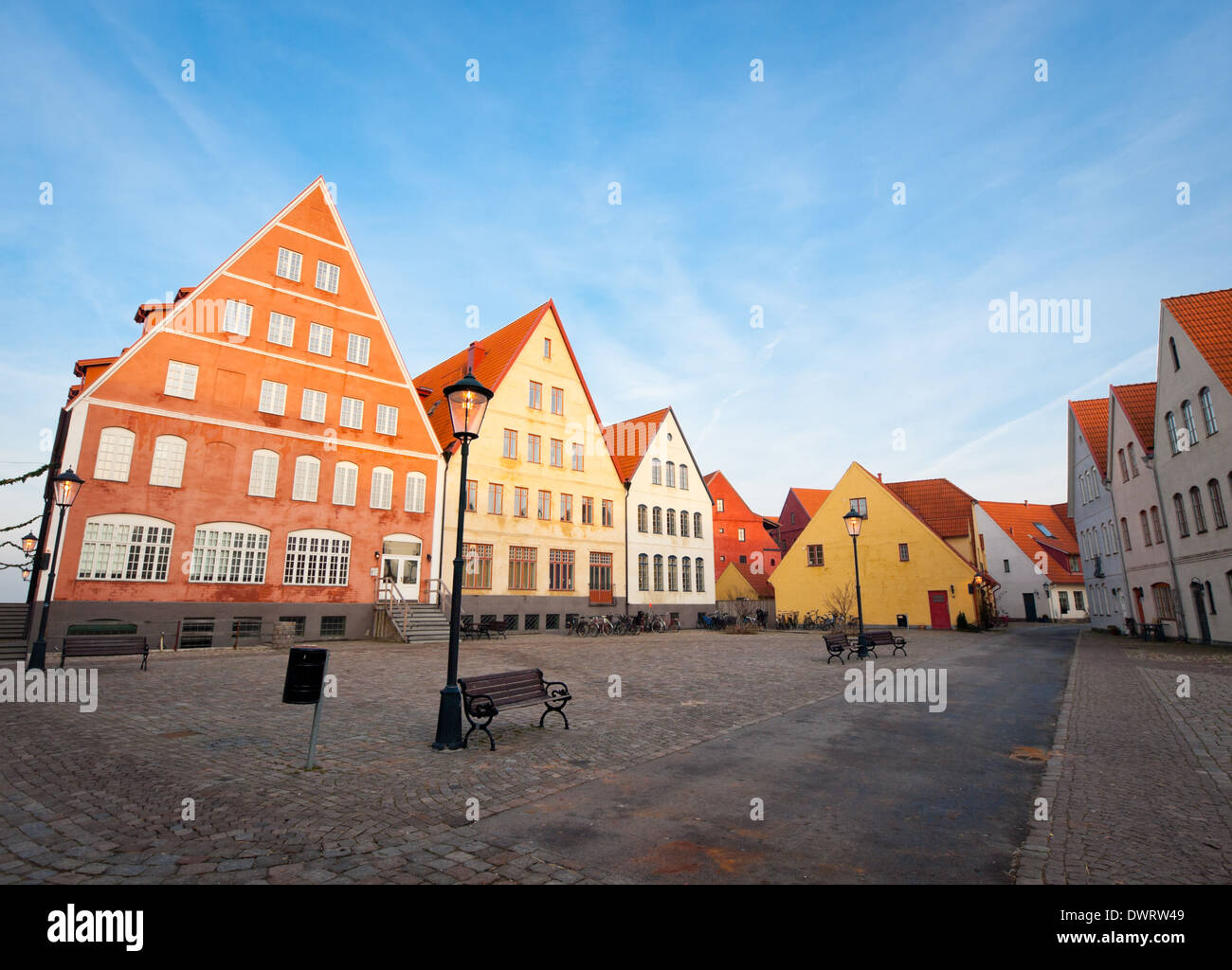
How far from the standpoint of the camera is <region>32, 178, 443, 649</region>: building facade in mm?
21188

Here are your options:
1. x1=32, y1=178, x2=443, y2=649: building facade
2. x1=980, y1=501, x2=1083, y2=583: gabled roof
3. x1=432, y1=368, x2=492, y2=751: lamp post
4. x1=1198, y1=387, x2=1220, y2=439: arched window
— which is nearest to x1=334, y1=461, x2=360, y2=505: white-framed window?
x1=32, y1=178, x2=443, y2=649: building facade

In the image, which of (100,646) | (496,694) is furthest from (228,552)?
(496,694)

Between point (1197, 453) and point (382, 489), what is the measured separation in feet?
105

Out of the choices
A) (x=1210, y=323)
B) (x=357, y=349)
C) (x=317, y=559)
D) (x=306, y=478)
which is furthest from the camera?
(x=357, y=349)

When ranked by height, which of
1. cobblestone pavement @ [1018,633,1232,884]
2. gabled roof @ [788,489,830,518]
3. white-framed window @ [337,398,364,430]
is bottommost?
cobblestone pavement @ [1018,633,1232,884]

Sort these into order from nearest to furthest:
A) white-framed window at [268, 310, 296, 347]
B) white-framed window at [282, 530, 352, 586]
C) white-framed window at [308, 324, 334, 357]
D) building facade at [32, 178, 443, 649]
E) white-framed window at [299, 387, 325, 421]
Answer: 1. building facade at [32, 178, 443, 649]
2. white-framed window at [282, 530, 352, 586]
3. white-framed window at [268, 310, 296, 347]
4. white-framed window at [299, 387, 325, 421]
5. white-framed window at [308, 324, 334, 357]

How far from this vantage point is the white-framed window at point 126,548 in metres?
20.6

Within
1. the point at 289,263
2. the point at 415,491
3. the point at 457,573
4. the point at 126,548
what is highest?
the point at 289,263

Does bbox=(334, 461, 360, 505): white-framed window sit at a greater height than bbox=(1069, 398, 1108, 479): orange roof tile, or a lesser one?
lesser

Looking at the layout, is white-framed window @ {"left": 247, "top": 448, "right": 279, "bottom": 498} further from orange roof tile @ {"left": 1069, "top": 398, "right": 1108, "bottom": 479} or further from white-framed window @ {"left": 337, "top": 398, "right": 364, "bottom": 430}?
orange roof tile @ {"left": 1069, "top": 398, "right": 1108, "bottom": 479}

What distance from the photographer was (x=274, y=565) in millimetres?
24188

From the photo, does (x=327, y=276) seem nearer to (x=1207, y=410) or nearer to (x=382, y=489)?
(x=382, y=489)

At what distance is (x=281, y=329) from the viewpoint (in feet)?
84.7

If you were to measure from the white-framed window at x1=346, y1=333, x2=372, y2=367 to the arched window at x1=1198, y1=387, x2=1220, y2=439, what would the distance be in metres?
32.5
